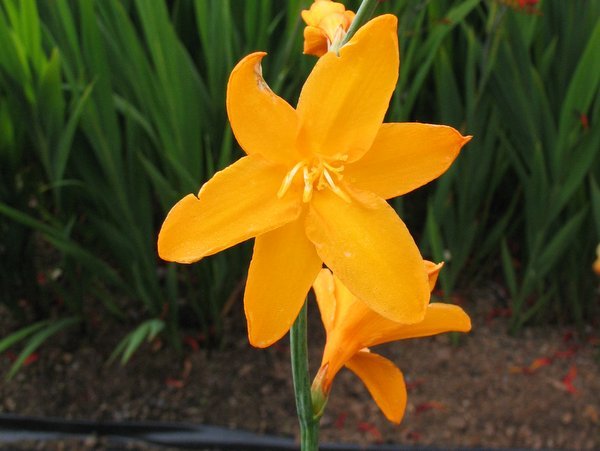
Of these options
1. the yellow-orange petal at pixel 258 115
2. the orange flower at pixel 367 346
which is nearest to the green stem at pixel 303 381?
the orange flower at pixel 367 346

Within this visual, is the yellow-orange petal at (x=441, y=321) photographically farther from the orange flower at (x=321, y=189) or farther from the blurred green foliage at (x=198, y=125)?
the blurred green foliage at (x=198, y=125)

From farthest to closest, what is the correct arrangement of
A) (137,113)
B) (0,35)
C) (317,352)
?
(317,352), (137,113), (0,35)

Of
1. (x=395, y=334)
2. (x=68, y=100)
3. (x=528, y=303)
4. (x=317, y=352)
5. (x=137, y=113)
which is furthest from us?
(x=528, y=303)

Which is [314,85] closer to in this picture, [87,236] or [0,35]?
[0,35]

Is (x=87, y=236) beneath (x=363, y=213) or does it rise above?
beneath

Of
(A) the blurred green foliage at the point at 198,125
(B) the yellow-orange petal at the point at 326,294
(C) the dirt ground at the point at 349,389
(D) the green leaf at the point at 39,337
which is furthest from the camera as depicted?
(C) the dirt ground at the point at 349,389

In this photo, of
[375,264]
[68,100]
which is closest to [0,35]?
[68,100]

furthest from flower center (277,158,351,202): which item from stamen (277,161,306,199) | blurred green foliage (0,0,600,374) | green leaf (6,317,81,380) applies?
green leaf (6,317,81,380)
